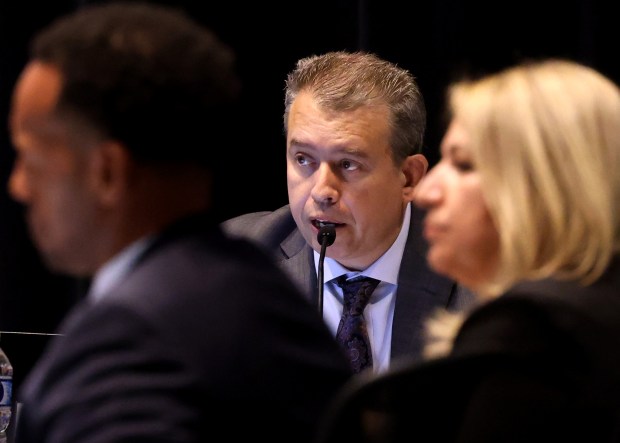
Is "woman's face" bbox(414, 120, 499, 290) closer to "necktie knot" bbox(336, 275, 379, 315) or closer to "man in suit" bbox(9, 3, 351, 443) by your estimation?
"man in suit" bbox(9, 3, 351, 443)

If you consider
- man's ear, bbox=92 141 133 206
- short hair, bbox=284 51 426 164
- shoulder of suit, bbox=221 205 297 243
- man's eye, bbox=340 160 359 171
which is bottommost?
shoulder of suit, bbox=221 205 297 243

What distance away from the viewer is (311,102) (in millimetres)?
2684

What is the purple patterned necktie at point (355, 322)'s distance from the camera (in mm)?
2410

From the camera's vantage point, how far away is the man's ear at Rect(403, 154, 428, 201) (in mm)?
2699

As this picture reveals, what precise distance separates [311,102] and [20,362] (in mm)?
872

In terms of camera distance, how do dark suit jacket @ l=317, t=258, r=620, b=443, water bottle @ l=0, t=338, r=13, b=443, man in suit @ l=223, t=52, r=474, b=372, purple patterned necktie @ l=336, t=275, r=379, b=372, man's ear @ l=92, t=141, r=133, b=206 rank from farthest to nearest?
man in suit @ l=223, t=52, r=474, b=372
purple patterned necktie @ l=336, t=275, r=379, b=372
water bottle @ l=0, t=338, r=13, b=443
man's ear @ l=92, t=141, r=133, b=206
dark suit jacket @ l=317, t=258, r=620, b=443

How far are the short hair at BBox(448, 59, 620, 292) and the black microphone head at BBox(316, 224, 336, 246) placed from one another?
3.86ft

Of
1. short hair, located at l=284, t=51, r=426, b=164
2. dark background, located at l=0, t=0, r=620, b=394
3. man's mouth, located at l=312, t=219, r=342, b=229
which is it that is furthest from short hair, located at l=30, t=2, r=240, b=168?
dark background, located at l=0, t=0, r=620, b=394

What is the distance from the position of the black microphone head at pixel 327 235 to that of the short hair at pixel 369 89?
288mm

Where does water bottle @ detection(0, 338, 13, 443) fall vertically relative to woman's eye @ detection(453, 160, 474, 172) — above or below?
below

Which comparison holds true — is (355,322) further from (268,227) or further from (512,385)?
(512,385)

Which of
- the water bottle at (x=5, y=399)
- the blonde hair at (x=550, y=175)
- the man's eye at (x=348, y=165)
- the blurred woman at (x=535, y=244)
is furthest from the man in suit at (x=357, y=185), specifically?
the blonde hair at (x=550, y=175)

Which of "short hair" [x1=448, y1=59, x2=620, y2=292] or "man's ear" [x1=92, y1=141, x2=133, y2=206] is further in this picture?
"short hair" [x1=448, y1=59, x2=620, y2=292]

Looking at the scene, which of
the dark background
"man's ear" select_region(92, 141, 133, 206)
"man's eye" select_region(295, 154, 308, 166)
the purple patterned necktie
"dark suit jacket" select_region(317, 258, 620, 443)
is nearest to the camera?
"dark suit jacket" select_region(317, 258, 620, 443)
